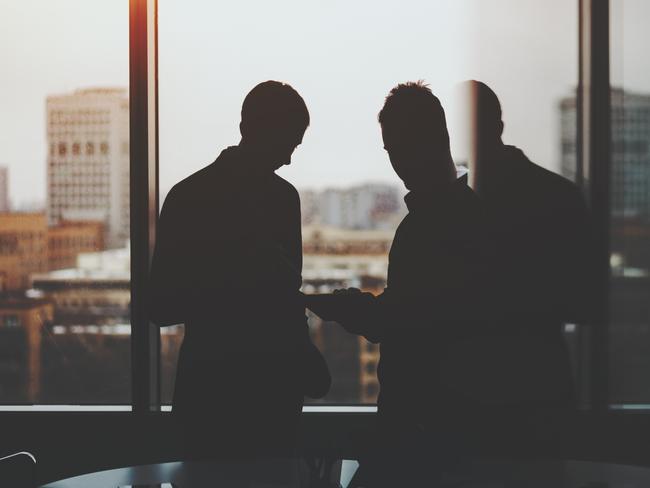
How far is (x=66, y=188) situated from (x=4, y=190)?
281 millimetres

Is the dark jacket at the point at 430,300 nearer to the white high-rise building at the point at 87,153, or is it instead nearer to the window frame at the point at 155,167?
the window frame at the point at 155,167

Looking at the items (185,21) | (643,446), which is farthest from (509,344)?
(185,21)

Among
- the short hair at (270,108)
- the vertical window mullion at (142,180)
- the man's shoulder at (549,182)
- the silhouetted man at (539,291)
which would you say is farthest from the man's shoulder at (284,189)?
the vertical window mullion at (142,180)

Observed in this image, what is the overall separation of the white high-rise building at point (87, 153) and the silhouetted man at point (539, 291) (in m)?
→ 1.93

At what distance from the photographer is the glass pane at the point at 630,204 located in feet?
10.4

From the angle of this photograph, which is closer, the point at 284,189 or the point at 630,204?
the point at 284,189

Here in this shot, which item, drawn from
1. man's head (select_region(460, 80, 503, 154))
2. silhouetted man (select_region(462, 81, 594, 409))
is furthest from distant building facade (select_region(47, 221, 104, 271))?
silhouetted man (select_region(462, 81, 594, 409))

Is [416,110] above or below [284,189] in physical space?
above

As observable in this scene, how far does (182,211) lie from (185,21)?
5.31ft

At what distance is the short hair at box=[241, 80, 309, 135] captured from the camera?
1987mm

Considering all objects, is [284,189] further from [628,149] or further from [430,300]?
[628,149]

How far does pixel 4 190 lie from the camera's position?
325 centimetres

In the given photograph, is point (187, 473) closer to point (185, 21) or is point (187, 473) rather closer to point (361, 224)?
point (361, 224)

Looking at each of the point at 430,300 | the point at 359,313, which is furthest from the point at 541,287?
the point at 359,313
